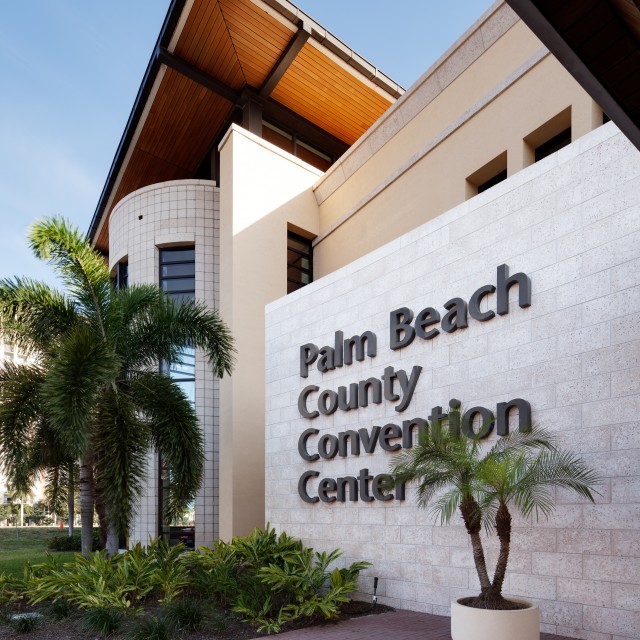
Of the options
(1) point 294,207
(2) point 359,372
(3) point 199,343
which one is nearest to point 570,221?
(2) point 359,372

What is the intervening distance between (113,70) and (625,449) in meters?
21.4

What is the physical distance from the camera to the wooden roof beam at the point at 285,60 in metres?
19.0

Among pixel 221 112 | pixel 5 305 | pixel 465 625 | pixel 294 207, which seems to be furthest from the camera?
pixel 221 112

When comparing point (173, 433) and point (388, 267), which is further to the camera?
point (173, 433)

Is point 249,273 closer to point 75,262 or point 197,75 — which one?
point 75,262

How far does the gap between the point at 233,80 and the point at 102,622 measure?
16550 millimetres

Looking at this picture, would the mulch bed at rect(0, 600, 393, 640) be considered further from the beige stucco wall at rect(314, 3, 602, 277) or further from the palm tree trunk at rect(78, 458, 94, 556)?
the beige stucco wall at rect(314, 3, 602, 277)

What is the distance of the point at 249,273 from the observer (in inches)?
746

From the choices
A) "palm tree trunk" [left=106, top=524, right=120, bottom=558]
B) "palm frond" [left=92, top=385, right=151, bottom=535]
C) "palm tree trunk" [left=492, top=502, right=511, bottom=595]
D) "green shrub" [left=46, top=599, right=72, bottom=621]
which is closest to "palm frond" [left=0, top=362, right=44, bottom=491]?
"palm frond" [left=92, top=385, right=151, bottom=535]

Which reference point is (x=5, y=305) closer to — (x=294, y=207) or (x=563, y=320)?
(x=294, y=207)

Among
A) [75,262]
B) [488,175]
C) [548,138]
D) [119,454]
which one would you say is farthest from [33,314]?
[548,138]

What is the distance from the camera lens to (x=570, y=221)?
28.8 feet

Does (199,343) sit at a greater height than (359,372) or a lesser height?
greater

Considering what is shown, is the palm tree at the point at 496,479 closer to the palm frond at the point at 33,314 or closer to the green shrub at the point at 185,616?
the green shrub at the point at 185,616
